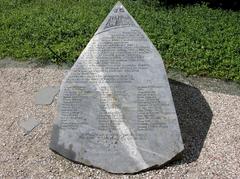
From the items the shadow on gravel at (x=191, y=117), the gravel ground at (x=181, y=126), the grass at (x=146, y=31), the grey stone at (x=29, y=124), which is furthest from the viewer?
the grass at (x=146, y=31)

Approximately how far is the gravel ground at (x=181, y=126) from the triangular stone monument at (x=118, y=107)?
0.18 meters

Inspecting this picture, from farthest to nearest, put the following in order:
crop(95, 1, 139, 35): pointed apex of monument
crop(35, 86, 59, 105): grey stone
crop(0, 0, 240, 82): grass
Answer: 1. crop(0, 0, 240, 82): grass
2. crop(35, 86, 59, 105): grey stone
3. crop(95, 1, 139, 35): pointed apex of monument

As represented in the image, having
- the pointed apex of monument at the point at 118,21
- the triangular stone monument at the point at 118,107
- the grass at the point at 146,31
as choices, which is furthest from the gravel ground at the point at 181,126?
the pointed apex of monument at the point at 118,21

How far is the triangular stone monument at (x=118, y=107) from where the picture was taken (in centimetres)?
509

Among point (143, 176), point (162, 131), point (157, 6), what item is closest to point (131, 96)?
point (162, 131)

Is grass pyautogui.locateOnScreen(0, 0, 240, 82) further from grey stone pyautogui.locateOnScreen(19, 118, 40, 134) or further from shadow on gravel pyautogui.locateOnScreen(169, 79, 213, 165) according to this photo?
grey stone pyautogui.locateOnScreen(19, 118, 40, 134)

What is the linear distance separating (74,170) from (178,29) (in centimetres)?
399

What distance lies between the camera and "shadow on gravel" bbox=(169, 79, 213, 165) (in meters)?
5.32

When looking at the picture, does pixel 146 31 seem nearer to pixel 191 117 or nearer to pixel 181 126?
pixel 191 117

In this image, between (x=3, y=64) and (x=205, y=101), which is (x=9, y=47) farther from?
(x=205, y=101)

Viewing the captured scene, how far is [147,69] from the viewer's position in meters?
5.61

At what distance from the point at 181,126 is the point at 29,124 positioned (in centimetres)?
205

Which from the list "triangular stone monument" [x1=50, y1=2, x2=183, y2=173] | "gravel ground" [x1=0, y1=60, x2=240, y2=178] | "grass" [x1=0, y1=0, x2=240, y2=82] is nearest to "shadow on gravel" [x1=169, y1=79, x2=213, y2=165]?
"gravel ground" [x1=0, y1=60, x2=240, y2=178]

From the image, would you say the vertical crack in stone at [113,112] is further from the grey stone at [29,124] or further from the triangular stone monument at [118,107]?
the grey stone at [29,124]
